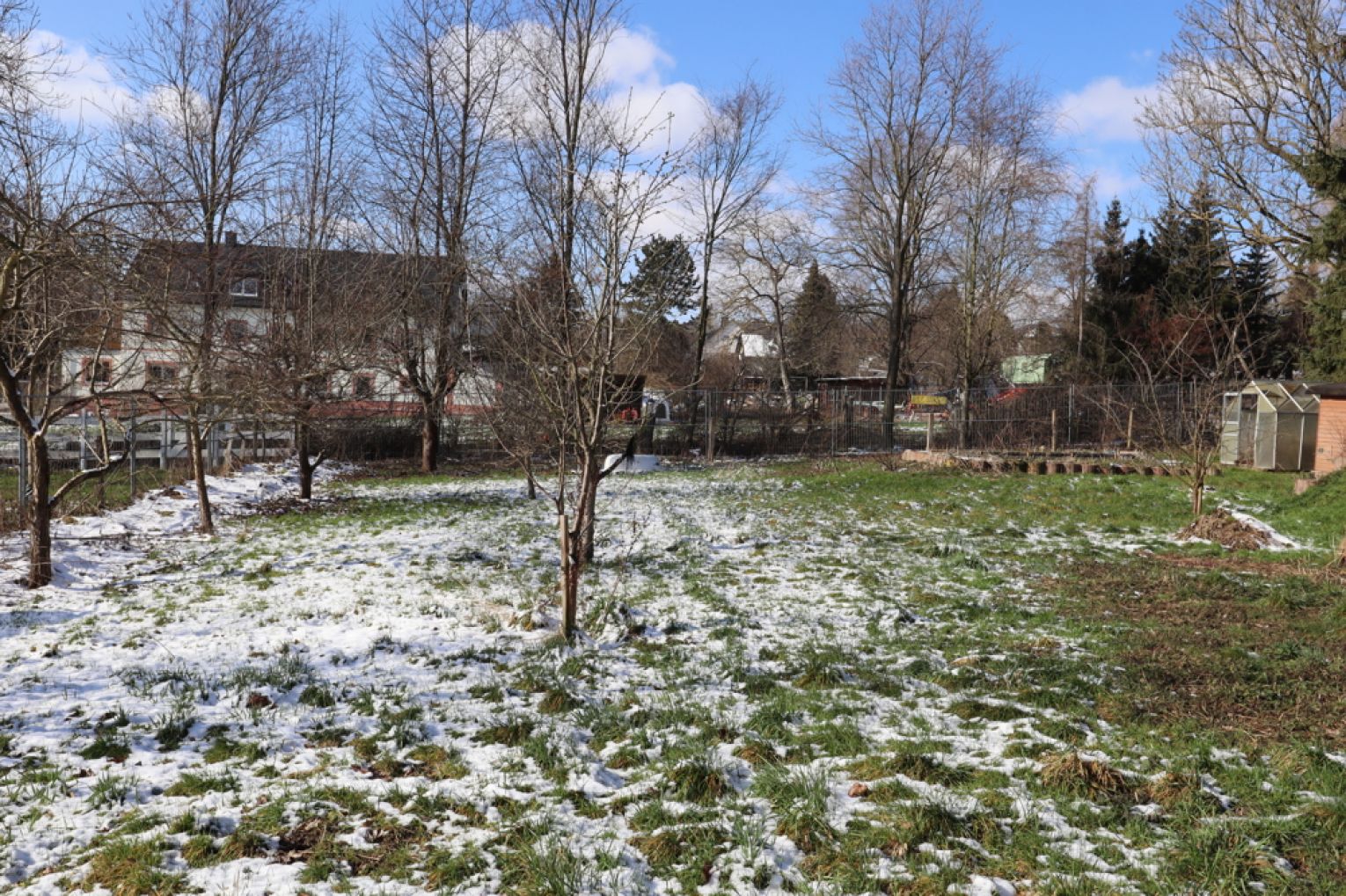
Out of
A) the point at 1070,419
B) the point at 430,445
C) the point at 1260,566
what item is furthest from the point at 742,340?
the point at 1260,566

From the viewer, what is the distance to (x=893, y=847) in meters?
3.25

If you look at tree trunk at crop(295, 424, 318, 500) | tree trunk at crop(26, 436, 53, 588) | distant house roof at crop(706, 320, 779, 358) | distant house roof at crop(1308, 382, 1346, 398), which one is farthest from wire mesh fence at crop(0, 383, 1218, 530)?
distant house roof at crop(706, 320, 779, 358)

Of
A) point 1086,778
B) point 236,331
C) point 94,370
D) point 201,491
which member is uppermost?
point 236,331

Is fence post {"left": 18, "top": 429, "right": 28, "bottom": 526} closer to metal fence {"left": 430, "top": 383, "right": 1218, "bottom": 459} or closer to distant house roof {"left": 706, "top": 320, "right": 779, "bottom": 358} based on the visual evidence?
metal fence {"left": 430, "top": 383, "right": 1218, "bottom": 459}

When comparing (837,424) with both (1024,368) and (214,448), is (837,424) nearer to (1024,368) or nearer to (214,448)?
(214,448)

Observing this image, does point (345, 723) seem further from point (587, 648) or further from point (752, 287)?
point (752, 287)

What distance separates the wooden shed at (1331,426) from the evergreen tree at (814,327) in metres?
20.8

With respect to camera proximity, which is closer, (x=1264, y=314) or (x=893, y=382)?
(x=893, y=382)

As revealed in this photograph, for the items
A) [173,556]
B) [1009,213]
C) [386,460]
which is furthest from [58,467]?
[1009,213]

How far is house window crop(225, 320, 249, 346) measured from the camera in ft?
38.9

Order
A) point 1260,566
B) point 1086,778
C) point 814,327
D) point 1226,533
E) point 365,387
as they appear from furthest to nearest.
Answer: point 814,327 < point 365,387 < point 1226,533 < point 1260,566 < point 1086,778

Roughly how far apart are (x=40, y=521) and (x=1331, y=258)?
2511 centimetres

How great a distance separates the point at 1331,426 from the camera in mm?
15633


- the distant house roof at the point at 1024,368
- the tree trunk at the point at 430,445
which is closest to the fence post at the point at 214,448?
the tree trunk at the point at 430,445
